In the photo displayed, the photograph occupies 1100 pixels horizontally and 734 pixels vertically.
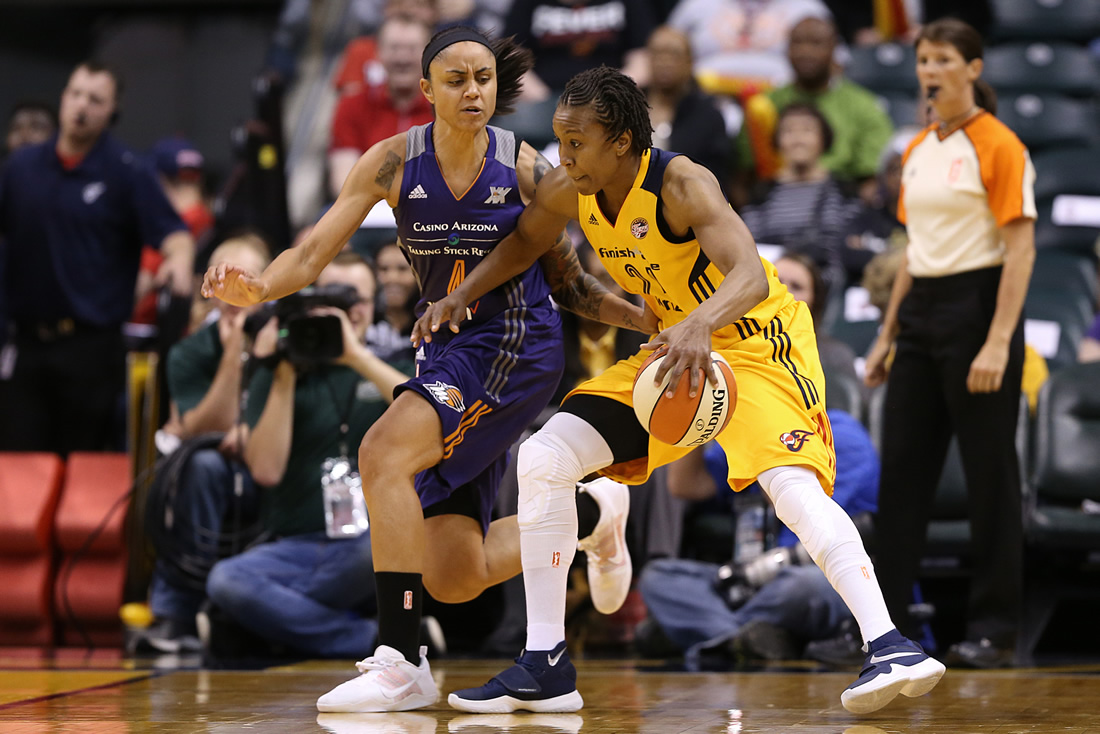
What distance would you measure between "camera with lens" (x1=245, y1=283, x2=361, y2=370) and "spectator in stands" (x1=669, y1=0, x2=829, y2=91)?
4.88m

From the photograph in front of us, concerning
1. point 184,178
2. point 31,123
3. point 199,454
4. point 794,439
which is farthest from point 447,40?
point 31,123

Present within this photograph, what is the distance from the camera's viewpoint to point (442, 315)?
12.4 feet

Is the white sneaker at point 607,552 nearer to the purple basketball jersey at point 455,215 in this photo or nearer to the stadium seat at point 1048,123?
the purple basketball jersey at point 455,215

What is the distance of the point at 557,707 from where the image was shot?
3.52 metres

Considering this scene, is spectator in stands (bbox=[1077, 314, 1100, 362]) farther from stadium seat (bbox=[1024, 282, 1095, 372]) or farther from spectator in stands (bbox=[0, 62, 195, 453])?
spectator in stands (bbox=[0, 62, 195, 453])

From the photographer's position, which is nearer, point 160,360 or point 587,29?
point 160,360

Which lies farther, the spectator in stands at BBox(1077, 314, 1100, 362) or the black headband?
the spectator in stands at BBox(1077, 314, 1100, 362)

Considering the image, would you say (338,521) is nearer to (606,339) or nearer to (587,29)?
(606,339)

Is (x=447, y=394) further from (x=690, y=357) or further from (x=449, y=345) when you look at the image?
(x=690, y=357)

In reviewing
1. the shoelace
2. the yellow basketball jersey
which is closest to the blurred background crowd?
the yellow basketball jersey

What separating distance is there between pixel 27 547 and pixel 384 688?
3430 millimetres

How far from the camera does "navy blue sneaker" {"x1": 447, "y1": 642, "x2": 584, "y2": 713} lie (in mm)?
3518

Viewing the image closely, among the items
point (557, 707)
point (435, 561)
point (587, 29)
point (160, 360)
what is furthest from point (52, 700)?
point (587, 29)

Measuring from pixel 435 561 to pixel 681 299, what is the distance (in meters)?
1.09
